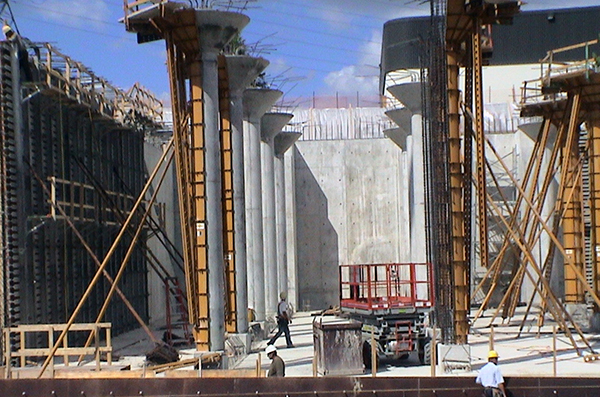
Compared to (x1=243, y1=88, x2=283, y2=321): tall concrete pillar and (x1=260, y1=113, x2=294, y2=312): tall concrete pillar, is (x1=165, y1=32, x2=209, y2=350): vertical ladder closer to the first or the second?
(x1=243, y1=88, x2=283, y2=321): tall concrete pillar

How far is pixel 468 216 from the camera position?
26.7 metres

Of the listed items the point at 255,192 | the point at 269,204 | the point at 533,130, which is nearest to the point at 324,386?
the point at 255,192

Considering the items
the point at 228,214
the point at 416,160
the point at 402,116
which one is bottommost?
the point at 228,214

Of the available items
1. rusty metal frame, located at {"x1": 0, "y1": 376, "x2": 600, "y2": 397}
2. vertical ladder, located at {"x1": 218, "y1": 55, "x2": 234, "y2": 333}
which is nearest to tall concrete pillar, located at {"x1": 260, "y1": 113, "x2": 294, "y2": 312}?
vertical ladder, located at {"x1": 218, "y1": 55, "x2": 234, "y2": 333}

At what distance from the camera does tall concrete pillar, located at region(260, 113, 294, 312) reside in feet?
141

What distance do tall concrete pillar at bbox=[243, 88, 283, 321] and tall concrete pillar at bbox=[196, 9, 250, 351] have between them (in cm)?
1136

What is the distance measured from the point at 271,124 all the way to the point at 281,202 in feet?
21.9

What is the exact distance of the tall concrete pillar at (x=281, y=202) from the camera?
47.5 metres

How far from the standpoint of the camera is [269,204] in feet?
144

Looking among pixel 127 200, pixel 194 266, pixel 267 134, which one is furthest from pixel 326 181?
pixel 194 266

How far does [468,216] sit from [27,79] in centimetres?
1291

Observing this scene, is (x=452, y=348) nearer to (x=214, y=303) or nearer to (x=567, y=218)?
(x=214, y=303)

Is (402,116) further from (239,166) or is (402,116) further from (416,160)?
(239,166)

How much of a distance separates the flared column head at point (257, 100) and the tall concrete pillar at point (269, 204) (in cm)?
432
